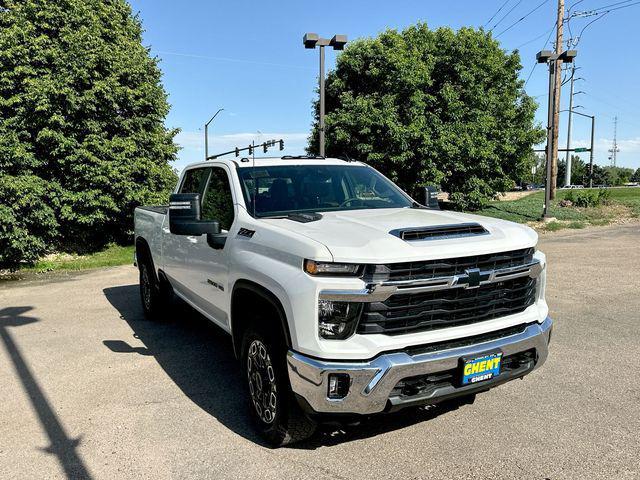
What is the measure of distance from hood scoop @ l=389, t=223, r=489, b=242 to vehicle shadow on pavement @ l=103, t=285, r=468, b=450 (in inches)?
42.9

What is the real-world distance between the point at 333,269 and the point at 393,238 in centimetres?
42

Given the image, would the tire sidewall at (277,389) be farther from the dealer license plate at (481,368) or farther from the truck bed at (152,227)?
the truck bed at (152,227)

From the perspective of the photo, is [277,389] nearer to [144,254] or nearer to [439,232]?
[439,232]

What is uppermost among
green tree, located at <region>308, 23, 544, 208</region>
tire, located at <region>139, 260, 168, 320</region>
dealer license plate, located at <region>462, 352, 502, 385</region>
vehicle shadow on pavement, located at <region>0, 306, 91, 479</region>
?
green tree, located at <region>308, 23, 544, 208</region>

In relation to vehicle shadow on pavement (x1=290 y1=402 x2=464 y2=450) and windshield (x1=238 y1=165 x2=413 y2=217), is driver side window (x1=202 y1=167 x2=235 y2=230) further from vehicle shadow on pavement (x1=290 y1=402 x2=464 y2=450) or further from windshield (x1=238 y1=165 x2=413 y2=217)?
vehicle shadow on pavement (x1=290 y1=402 x2=464 y2=450)

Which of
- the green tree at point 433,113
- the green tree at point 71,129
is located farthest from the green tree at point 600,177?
the green tree at point 71,129

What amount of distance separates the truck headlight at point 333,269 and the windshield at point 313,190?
1.18 m

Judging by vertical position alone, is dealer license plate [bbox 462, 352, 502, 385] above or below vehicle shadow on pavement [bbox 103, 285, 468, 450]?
above

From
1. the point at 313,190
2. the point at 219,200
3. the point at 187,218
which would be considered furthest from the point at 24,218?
the point at 313,190

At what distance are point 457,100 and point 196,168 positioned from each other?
582 inches

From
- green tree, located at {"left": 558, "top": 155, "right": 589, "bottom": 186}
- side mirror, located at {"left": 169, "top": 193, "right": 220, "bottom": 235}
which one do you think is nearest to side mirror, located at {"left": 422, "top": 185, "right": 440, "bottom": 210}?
side mirror, located at {"left": 169, "top": 193, "right": 220, "bottom": 235}

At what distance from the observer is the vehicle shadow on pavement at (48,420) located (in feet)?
10.7

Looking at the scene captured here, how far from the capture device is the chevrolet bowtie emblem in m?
3.04

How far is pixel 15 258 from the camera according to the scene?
11266 millimetres
